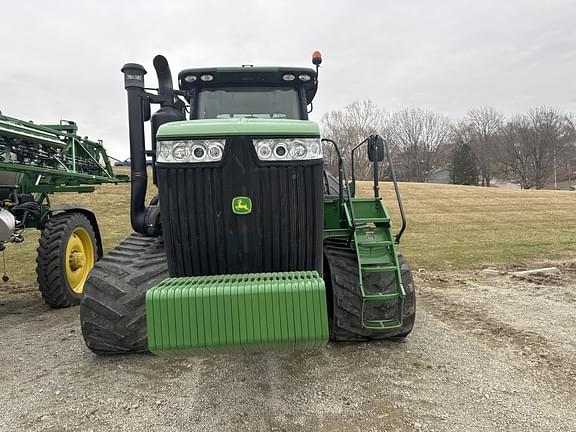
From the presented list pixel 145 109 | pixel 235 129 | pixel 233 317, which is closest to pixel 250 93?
pixel 145 109

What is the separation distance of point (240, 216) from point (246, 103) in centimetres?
161

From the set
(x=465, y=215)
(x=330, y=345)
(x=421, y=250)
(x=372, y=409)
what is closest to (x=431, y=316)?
(x=330, y=345)

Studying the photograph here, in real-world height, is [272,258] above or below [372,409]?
A: above

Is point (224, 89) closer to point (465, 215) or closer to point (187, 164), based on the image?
point (187, 164)

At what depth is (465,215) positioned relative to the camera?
19828 mm

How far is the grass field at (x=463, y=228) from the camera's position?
9952mm

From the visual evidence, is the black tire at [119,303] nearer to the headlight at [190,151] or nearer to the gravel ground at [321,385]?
the gravel ground at [321,385]

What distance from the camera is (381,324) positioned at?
377cm

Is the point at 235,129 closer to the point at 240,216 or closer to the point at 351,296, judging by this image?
the point at 240,216

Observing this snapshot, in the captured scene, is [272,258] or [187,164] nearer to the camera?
[187,164]

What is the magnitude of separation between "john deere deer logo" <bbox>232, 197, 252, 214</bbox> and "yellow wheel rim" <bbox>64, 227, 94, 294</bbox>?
407 cm

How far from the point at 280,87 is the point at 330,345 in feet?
8.30

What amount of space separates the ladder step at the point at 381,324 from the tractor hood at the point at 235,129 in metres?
1.71

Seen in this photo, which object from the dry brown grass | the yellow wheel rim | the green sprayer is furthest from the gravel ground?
the dry brown grass
